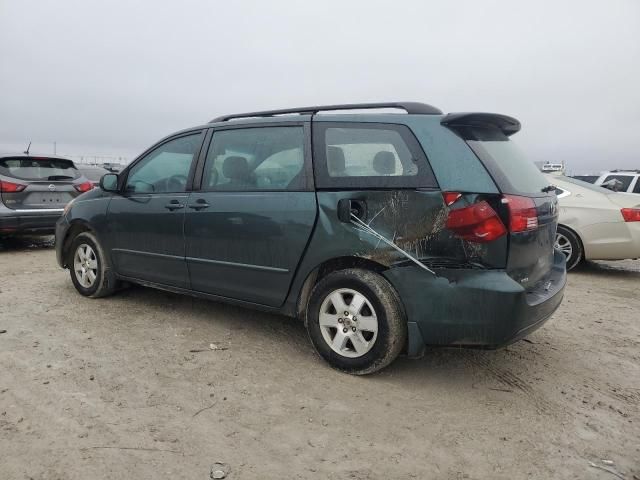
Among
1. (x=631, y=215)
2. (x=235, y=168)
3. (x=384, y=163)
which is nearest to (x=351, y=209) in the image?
(x=384, y=163)

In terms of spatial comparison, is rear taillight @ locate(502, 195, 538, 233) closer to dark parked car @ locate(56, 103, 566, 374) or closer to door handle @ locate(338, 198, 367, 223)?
dark parked car @ locate(56, 103, 566, 374)

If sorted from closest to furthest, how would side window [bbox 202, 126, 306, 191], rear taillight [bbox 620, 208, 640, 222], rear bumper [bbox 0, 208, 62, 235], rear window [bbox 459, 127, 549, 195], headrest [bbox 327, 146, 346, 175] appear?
rear window [bbox 459, 127, 549, 195]
headrest [bbox 327, 146, 346, 175]
side window [bbox 202, 126, 306, 191]
rear taillight [bbox 620, 208, 640, 222]
rear bumper [bbox 0, 208, 62, 235]

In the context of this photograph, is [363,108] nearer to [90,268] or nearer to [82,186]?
[90,268]

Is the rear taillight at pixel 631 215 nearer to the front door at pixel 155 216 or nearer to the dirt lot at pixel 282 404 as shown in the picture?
the dirt lot at pixel 282 404

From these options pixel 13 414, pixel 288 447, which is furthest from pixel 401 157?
pixel 13 414

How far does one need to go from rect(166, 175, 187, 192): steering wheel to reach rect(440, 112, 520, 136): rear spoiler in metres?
2.10

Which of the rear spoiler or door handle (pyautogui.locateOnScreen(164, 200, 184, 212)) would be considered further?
door handle (pyautogui.locateOnScreen(164, 200, 184, 212))

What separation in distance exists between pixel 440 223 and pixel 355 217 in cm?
53

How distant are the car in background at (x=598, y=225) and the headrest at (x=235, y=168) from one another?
15.5 feet

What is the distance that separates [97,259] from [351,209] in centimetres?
→ 281

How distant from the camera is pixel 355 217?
3092 millimetres

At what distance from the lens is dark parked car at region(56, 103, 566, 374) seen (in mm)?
2814

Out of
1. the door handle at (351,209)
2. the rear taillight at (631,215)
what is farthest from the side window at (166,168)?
Answer: the rear taillight at (631,215)

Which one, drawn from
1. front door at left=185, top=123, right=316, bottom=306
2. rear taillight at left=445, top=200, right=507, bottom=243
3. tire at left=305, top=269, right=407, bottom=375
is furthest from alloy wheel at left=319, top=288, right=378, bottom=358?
rear taillight at left=445, top=200, right=507, bottom=243
